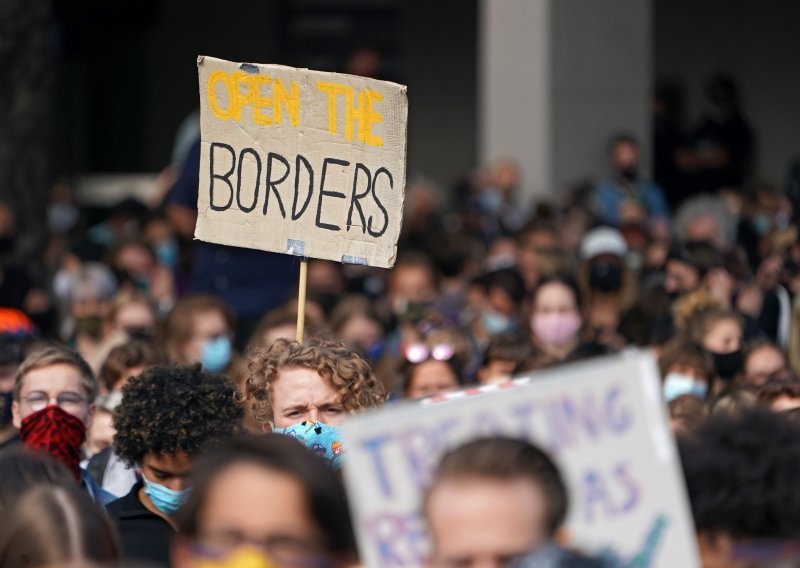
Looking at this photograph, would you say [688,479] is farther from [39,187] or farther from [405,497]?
[39,187]

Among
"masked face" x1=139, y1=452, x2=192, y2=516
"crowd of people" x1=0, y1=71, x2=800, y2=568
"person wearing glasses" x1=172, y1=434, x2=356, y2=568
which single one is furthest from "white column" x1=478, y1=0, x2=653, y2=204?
"person wearing glasses" x1=172, y1=434, x2=356, y2=568

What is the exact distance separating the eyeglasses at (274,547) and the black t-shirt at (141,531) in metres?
1.63

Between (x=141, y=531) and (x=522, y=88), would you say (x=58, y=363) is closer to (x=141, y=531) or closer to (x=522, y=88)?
(x=141, y=531)

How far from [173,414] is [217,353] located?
369 centimetres

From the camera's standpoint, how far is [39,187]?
15.1 m

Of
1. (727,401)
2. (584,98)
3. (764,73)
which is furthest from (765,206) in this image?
(727,401)

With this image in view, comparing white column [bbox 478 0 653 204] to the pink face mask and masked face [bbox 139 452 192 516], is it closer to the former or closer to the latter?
the pink face mask

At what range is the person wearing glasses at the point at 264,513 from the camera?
3105mm

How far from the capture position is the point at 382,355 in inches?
378

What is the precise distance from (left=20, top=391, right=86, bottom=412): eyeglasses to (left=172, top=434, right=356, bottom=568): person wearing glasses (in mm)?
2794

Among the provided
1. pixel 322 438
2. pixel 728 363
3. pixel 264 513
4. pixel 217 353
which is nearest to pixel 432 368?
pixel 217 353

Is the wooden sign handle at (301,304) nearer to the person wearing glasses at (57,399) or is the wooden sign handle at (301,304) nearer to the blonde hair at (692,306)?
the person wearing glasses at (57,399)

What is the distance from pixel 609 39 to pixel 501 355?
7.89m

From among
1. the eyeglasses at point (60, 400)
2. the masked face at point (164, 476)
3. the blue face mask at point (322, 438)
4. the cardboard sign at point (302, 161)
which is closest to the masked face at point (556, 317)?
the cardboard sign at point (302, 161)
